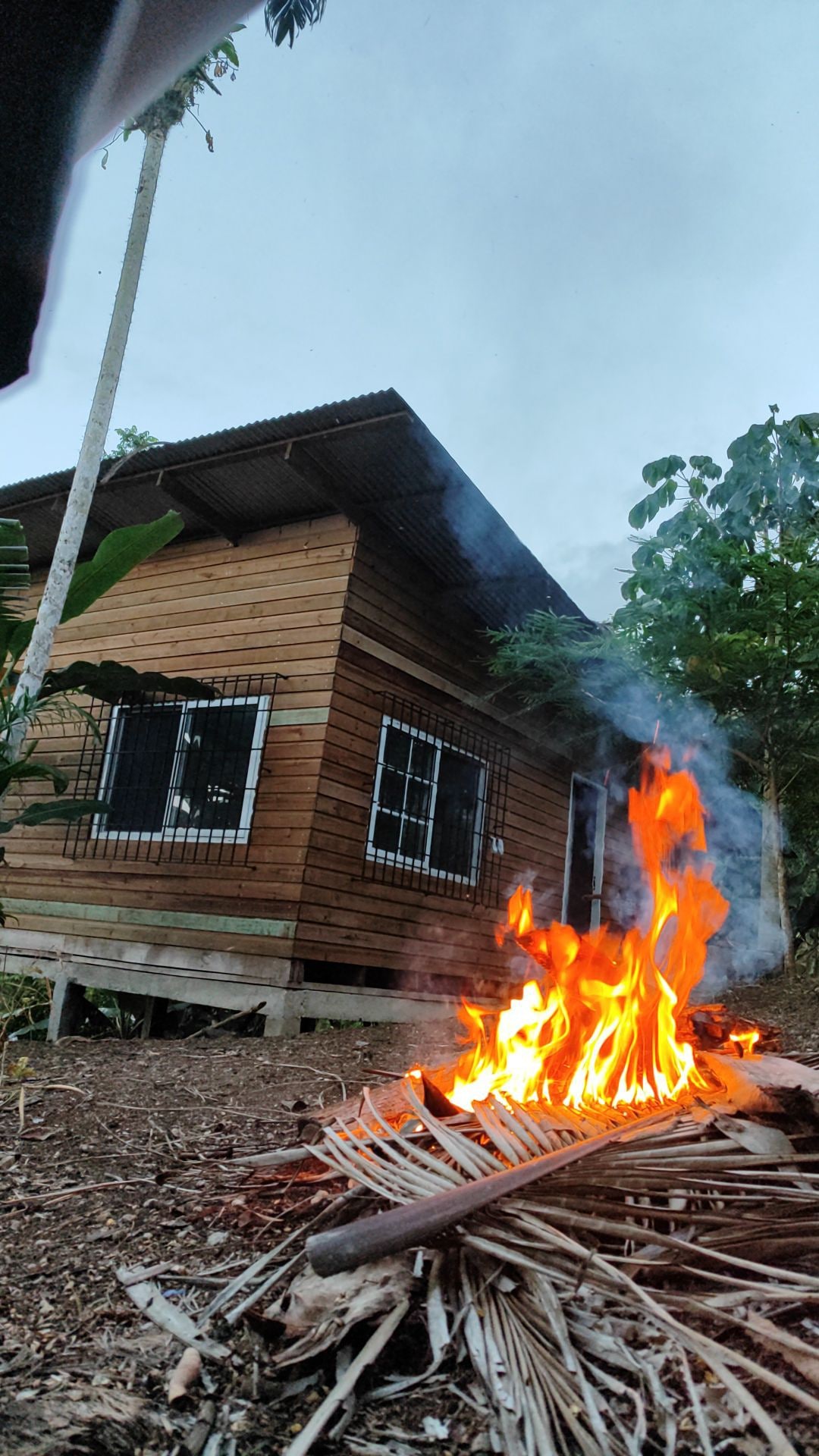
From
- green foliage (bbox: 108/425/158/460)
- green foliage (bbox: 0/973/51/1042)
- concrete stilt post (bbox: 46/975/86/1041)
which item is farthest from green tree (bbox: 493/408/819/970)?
green foliage (bbox: 108/425/158/460)

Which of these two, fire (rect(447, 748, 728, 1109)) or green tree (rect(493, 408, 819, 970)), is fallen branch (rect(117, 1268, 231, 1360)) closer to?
fire (rect(447, 748, 728, 1109))

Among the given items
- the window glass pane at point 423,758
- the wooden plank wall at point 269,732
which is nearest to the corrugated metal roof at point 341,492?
the wooden plank wall at point 269,732

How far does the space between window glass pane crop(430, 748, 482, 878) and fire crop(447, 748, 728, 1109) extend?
535 cm

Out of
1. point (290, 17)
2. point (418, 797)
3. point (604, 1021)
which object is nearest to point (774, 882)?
point (418, 797)

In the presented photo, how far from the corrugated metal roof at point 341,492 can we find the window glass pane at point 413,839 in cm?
253

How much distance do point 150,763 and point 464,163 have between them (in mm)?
7163

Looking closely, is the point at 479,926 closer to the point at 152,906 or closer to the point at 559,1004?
the point at 152,906

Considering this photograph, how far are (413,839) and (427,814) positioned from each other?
33cm

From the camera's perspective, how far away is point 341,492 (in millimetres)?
8031

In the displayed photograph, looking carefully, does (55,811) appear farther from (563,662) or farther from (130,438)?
(130,438)

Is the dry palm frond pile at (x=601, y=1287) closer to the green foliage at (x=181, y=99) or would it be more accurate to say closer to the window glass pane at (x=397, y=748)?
the window glass pane at (x=397, y=748)

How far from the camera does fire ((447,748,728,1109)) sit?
10.4 feet

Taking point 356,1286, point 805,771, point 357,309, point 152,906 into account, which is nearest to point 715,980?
point 805,771

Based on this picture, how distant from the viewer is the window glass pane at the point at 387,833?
8.38m
